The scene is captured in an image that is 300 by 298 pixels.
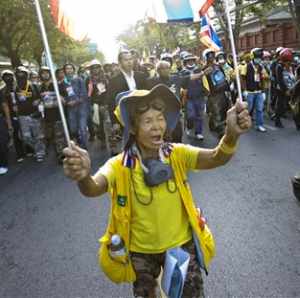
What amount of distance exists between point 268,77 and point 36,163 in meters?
5.78

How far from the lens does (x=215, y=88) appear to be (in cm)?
852

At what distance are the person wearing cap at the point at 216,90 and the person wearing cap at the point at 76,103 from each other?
2.39 metres

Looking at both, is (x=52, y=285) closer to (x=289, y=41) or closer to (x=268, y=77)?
(x=268, y=77)

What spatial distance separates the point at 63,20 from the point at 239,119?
1.52 metres

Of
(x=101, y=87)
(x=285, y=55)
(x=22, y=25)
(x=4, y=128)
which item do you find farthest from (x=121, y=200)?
(x=22, y=25)

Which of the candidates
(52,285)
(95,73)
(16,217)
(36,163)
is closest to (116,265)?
(52,285)

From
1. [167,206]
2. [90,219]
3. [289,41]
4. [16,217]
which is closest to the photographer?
[167,206]

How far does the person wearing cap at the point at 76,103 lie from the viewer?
8.16 m

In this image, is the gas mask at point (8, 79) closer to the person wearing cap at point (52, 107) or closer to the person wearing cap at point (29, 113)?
the person wearing cap at point (29, 113)

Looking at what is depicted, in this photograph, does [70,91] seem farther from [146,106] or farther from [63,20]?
[146,106]

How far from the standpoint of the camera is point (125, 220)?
224cm

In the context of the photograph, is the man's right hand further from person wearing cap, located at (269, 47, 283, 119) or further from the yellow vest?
person wearing cap, located at (269, 47, 283, 119)

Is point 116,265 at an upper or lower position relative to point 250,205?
upper

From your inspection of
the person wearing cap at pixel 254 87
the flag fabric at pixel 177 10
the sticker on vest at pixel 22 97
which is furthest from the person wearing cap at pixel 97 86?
the flag fabric at pixel 177 10
